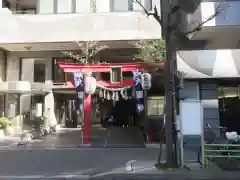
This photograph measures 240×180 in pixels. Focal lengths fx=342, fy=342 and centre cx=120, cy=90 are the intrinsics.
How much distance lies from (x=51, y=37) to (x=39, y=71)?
514 centimetres

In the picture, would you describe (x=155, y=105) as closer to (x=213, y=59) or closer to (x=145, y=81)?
(x=145, y=81)

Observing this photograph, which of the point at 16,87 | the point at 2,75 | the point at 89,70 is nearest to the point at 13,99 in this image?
the point at 2,75

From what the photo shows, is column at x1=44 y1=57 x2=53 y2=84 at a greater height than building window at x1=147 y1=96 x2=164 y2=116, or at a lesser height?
greater

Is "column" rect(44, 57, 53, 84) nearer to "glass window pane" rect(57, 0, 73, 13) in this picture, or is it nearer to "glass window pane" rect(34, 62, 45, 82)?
"glass window pane" rect(34, 62, 45, 82)

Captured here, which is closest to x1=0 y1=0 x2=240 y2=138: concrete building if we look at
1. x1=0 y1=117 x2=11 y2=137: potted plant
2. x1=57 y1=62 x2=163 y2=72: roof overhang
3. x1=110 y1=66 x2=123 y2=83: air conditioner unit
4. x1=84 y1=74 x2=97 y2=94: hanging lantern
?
x1=0 y1=117 x2=11 y2=137: potted plant

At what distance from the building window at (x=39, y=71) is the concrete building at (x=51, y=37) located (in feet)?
0.26

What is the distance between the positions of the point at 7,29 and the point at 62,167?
49.5ft

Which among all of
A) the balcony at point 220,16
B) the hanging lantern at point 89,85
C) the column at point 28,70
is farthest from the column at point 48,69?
the balcony at point 220,16

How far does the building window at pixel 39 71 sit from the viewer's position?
2716 centimetres

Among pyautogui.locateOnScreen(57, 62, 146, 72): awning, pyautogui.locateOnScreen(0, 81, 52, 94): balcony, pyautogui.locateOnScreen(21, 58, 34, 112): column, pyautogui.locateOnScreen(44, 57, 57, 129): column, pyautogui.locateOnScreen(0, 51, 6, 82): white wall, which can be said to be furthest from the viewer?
pyautogui.locateOnScreen(21, 58, 34, 112): column

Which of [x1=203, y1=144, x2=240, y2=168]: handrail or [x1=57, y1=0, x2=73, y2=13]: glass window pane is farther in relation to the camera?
[x1=57, y1=0, x2=73, y2=13]: glass window pane

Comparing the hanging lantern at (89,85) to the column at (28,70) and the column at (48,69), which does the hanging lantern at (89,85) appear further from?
the column at (28,70)

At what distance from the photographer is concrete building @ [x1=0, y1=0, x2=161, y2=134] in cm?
2273

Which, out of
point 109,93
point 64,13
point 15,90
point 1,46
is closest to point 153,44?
point 109,93
